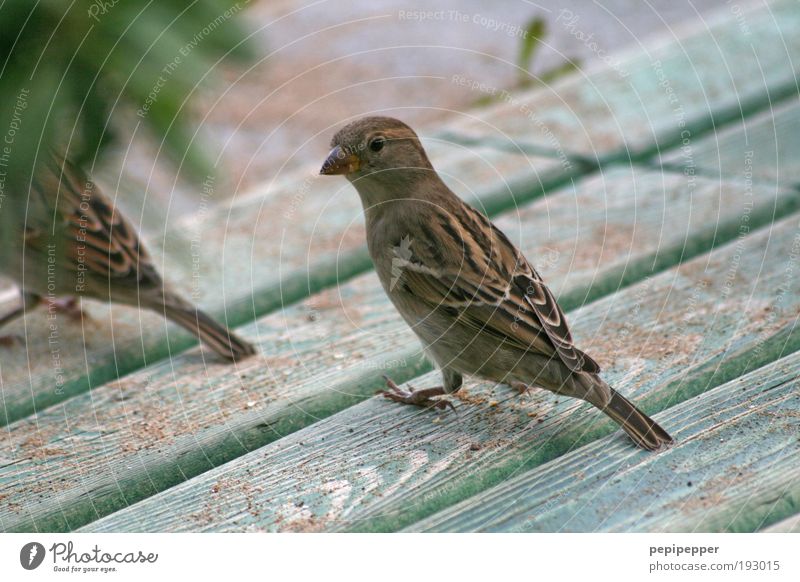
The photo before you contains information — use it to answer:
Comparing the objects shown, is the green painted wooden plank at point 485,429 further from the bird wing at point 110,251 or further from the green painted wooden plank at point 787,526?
the bird wing at point 110,251

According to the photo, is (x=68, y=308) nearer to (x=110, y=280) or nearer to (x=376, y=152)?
(x=110, y=280)

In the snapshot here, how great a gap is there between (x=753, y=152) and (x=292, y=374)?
A: 2076mm

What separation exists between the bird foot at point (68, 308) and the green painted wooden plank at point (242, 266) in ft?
0.11

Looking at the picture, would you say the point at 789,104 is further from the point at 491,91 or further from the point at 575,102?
the point at 491,91

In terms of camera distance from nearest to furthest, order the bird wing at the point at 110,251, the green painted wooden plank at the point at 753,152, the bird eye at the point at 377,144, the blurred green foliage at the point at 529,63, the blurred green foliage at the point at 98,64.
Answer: the blurred green foliage at the point at 98,64 → the bird eye at the point at 377,144 → the bird wing at the point at 110,251 → the green painted wooden plank at the point at 753,152 → the blurred green foliage at the point at 529,63

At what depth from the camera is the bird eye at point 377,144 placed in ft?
8.48

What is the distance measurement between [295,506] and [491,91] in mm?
4641

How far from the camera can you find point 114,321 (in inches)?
131

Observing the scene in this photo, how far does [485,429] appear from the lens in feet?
7.73

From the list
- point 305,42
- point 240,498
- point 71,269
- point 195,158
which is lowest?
point 240,498

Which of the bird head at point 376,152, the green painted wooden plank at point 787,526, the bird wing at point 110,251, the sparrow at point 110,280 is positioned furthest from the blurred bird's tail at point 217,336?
the green painted wooden plank at point 787,526

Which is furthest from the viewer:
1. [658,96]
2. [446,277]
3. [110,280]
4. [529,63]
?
[529,63]

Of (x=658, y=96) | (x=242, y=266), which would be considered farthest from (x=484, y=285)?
(x=658, y=96)
